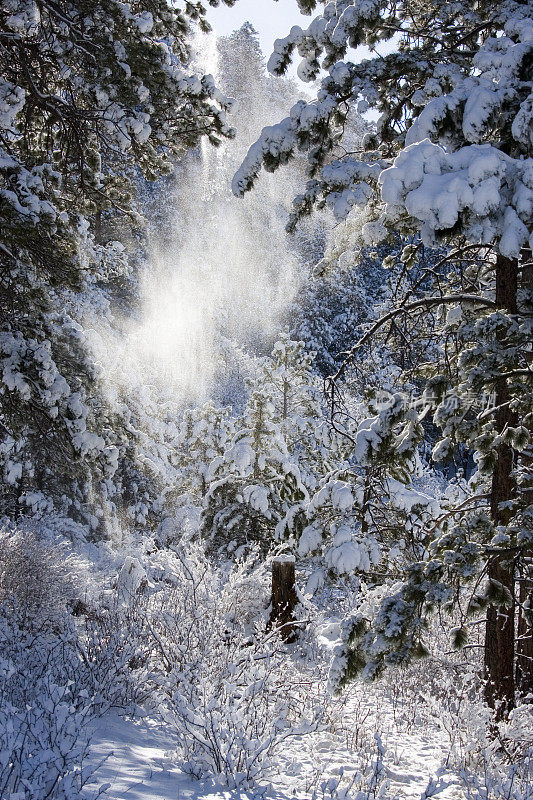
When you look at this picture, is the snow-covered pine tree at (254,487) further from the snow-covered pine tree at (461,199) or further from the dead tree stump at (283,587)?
the snow-covered pine tree at (461,199)

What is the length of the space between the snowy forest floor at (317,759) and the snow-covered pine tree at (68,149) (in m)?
2.65

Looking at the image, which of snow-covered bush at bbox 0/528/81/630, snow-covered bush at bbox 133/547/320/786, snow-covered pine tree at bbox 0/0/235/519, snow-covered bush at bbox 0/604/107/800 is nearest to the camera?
snow-covered bush at bbox 0/604/107/800

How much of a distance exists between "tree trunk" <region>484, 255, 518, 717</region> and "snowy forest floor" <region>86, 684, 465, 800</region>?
66 cm

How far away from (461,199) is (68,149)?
4.79 metres

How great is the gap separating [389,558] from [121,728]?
4422mm

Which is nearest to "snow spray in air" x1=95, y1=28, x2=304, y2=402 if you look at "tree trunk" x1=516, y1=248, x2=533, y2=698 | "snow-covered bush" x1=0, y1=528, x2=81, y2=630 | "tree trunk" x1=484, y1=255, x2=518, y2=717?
"snow-covered bush" x1=0, y1=528, x2=81, y2=630

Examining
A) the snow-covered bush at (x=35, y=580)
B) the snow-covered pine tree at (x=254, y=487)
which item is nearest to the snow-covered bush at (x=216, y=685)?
the snow-covered bush at (x=35, y=580)

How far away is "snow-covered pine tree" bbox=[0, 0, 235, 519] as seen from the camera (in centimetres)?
509

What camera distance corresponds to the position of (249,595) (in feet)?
25.5

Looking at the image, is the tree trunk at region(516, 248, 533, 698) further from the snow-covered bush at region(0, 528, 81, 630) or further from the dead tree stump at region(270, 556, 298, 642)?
the snow-covered bush at region(0, 528, 81, 630)

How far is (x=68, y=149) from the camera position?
594 centimetres

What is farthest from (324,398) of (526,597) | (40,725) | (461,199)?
(40,725)

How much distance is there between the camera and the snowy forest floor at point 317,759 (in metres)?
3.08

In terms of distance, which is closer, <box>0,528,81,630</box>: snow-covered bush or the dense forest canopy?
the dense forest canopy
